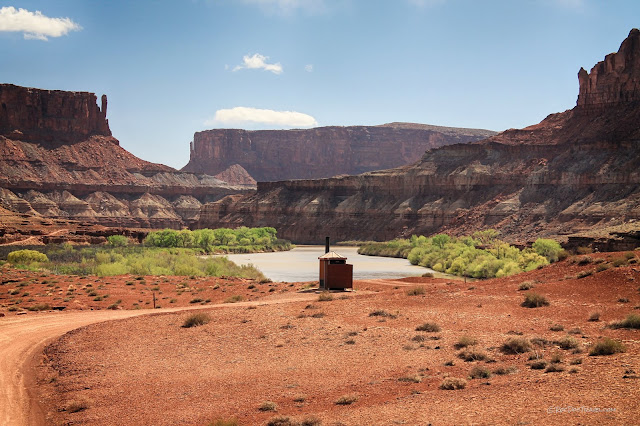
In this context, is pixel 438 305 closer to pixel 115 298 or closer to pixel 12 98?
pixel 115 298

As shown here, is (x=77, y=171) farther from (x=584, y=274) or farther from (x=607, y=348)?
(x=607, y=348)

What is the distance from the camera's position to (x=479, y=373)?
1324cm

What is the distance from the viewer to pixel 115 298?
1276 inches

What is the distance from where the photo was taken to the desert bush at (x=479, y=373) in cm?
1312

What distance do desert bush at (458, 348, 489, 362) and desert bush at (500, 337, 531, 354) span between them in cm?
55

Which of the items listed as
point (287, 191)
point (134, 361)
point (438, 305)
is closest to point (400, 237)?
point (287, 191)

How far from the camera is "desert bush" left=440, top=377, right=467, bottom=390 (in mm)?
12555

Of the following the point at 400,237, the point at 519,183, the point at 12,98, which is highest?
the point at 12,98

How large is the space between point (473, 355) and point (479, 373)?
1.74 m

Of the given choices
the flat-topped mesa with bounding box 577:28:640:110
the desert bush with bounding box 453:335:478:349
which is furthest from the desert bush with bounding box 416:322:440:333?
the flat-topped mesa with bounding box 577:28:640:110

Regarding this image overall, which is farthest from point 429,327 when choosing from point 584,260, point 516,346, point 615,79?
point 615,79

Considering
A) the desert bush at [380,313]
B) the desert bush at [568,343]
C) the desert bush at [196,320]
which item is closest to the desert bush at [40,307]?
the desert bush at [196,320]

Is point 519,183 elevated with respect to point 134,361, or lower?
elevated

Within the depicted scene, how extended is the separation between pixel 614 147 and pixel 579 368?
79766 mm
